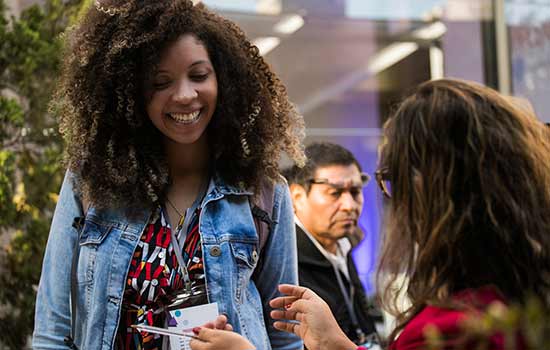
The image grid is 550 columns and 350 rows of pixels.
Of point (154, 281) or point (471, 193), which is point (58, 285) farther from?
point (471, 193)

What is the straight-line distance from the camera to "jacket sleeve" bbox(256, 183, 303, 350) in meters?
2.56

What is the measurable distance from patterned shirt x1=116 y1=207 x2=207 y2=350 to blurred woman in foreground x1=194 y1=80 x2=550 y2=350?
0.81m

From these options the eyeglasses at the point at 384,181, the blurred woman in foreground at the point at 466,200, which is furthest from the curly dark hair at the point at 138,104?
the blurred woman in foreground at the point at 466,200

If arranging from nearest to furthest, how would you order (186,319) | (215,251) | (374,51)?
(186,319)
(215,251)
(374,51)

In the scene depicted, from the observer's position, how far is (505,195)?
161 centimetres

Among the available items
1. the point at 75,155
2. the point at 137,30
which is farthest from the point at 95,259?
the point at 137,30

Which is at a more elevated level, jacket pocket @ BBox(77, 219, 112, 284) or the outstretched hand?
jacket pocket @ BBox(77, 219, 112, 284)

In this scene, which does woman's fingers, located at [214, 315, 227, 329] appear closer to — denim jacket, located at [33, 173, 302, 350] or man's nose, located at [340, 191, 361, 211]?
denim jacket, located at [33, 173, 302, 350]

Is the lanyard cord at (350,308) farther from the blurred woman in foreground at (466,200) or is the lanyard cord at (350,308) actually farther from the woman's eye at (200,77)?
the blurred woman in foreground at (466,200)

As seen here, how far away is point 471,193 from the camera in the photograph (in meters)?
1.64

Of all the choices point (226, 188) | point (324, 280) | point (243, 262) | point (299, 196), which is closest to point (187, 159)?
point (226, 188)

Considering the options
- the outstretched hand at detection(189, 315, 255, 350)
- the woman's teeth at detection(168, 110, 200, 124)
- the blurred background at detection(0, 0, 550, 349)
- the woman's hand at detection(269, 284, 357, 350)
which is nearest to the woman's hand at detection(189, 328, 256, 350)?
the outstretched hand at detection(189, 315, 255, 350)

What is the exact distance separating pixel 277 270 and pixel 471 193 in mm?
1020

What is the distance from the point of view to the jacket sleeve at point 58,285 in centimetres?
241
